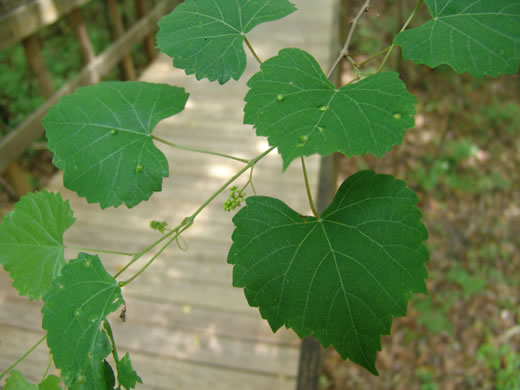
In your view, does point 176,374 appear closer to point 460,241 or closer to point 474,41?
point 474,41

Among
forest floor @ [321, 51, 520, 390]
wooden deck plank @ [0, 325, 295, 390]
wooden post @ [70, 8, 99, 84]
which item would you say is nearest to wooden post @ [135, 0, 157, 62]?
wooden post @ [70, 8, 99, 84]

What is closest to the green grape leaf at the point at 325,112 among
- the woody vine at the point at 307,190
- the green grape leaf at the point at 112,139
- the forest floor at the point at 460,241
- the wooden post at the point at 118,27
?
the woody vine at the point at 307,190

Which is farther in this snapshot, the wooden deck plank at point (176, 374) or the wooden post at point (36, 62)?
the wooden post at point (36, 62)

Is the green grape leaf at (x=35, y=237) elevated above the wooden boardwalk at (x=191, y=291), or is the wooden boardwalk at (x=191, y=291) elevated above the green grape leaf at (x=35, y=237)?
the green grape leaf at (x=35, y=237)

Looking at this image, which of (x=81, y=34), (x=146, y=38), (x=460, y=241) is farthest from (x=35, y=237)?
(x=146, y=38)

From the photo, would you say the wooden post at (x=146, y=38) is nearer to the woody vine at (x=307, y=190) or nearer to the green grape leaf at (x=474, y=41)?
the woody vine at (x=307, y=190)
